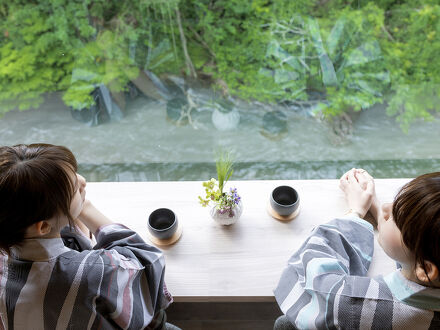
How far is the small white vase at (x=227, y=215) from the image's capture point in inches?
44.8

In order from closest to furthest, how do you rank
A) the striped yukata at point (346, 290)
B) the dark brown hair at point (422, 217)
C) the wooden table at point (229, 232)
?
the dark brown hair at point (422, 217)
the striped yukata at point (346, 290)
the wooden table at point (229, 232)

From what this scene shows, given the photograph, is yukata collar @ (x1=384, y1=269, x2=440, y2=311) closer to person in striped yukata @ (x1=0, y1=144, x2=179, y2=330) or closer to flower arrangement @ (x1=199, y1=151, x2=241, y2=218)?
flower arrangement @ (x1=199, y1=151, x2=241, y2=218)

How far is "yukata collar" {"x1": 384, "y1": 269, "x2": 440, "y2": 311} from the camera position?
0.80 metres

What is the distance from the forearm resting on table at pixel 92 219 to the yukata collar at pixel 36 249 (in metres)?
0.21

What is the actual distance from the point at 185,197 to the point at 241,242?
0.26 m

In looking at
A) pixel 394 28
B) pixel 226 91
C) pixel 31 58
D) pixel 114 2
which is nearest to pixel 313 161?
pixel 226 91

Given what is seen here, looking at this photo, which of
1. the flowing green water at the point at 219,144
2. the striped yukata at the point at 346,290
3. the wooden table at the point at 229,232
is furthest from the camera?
the flowing green water at the point at 219,144

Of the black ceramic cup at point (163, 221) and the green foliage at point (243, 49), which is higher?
the green foliage at point (243, 49)

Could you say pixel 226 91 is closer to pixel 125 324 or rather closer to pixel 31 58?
pixel 31 58

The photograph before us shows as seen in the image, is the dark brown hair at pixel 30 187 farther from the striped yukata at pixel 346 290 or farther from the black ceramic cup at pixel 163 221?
the striped yukata at pixel 346 290

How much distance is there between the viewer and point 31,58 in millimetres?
1567

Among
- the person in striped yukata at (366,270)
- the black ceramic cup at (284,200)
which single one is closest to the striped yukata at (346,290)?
the person in striped yukata at (366,270)

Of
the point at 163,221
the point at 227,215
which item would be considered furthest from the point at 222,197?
the point at 163,221

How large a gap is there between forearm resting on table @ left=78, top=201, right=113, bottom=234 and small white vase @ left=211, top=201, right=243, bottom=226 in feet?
1.06
